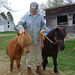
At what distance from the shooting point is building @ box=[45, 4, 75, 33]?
39.1ft

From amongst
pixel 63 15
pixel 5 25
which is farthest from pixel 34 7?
pixel 5 25

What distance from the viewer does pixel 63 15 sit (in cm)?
1255

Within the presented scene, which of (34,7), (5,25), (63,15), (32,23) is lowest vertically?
(32,23)

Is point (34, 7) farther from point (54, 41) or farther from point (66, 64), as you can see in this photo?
point (66, 64)

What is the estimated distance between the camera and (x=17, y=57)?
129 inches

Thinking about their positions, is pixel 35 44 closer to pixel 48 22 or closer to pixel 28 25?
pixel 28 25

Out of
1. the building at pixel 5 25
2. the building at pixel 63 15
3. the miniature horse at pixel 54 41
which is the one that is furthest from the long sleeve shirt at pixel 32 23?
the building at pixel 5 25

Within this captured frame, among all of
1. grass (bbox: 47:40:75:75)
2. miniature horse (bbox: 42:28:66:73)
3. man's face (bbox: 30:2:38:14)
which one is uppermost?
man's face (bbox: 30:2:38:14)

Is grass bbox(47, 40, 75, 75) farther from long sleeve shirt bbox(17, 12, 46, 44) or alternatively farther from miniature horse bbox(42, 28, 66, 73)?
long sleeve shirt bbox(17, 12, 46, 44)

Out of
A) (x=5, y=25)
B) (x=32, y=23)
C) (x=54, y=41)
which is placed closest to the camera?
(x=32, y=23)

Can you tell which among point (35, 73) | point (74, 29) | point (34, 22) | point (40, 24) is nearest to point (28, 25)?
point (34, 22)

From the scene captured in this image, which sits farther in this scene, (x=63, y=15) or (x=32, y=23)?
(x=63, y=15)

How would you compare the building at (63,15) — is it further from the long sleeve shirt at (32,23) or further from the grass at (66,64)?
the long sleeve shirt at (32,23)

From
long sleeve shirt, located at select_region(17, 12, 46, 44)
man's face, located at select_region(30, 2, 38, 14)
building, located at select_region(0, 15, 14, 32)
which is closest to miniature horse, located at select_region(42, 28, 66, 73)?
long sleeve shirt, located at select_region(17, 12, 46, 44)
